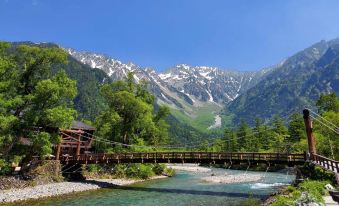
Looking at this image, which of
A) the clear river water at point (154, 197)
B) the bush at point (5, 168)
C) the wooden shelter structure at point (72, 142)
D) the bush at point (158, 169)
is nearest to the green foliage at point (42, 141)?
the bush at point (5, 168)

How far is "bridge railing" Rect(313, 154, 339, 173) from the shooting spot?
2796 cm

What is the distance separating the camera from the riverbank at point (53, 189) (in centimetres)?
3325

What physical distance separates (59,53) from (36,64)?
2.76 metres

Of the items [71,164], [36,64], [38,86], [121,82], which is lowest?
[71,164]

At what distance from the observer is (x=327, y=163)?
30.3 metres

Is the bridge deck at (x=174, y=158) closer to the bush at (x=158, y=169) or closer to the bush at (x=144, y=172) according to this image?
the bush at (x=144, y=172)

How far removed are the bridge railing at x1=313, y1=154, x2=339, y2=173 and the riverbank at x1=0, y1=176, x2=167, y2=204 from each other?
A: 24324 millimetres

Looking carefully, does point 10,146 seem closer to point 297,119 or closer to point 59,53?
point 59,53

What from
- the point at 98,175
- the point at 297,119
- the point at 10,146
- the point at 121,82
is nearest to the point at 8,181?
the point at 10,146

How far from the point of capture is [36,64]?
137ft

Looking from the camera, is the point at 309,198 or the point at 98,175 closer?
the point at 309,198

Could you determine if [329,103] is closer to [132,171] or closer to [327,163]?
[132,171]

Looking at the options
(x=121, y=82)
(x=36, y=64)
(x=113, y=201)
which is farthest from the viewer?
(x=121, y=82)

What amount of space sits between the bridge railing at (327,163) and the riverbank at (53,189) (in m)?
24.3
